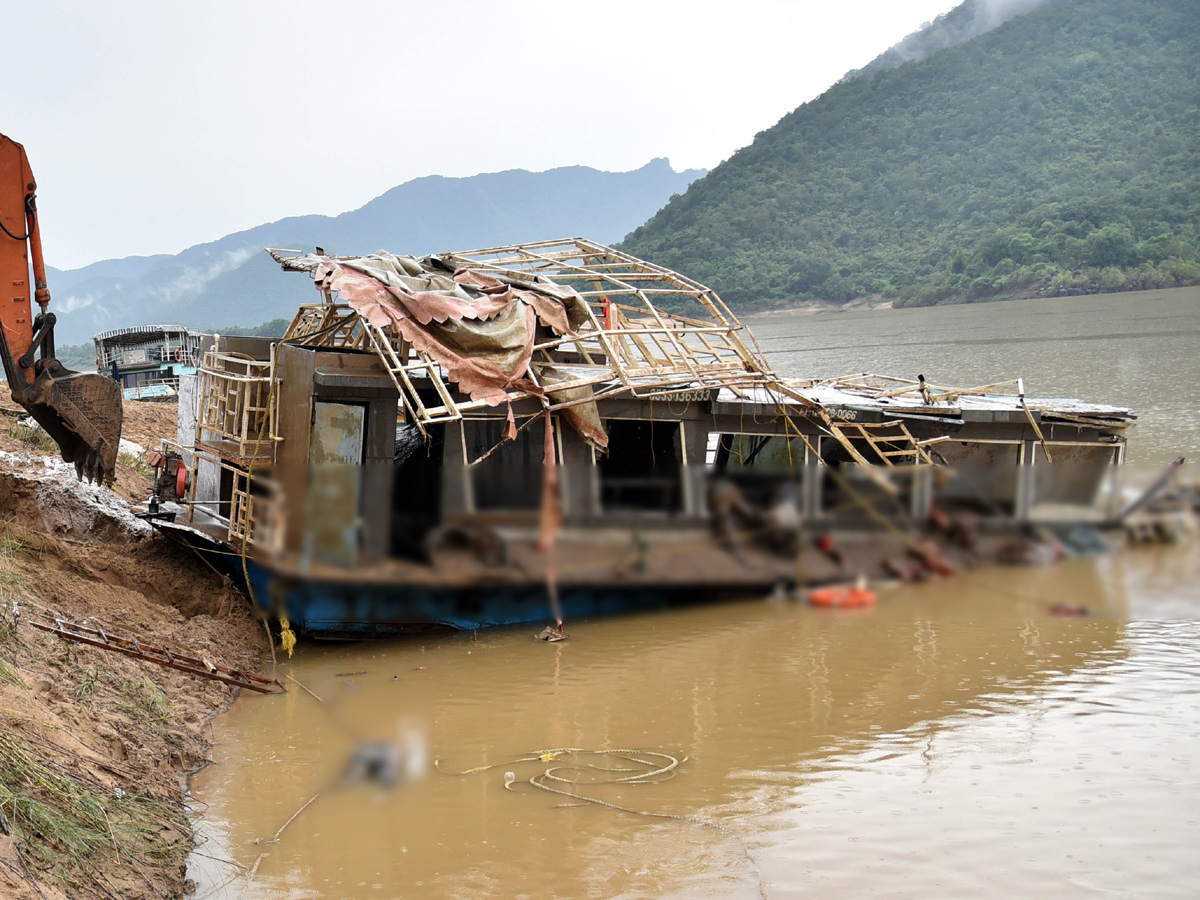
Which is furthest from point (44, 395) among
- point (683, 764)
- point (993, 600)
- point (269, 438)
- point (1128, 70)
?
point (1128, 70)

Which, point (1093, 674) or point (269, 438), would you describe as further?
point (269, 438)

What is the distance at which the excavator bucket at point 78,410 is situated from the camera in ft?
25.7

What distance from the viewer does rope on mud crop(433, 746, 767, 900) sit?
6.33 metres

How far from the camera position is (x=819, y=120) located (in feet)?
220

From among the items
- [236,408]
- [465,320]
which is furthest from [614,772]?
[236,408]

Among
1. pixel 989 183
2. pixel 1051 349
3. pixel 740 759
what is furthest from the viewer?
pixel 989 183

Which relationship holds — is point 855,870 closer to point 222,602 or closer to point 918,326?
point 222,602

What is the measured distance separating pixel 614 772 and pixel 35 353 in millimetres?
5493

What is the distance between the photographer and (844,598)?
3.75ft

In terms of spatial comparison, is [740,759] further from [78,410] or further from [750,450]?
[750,450]

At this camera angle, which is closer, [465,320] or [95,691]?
[95,691]

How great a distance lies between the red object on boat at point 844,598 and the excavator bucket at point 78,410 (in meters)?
7.86

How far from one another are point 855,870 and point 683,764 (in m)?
1.69

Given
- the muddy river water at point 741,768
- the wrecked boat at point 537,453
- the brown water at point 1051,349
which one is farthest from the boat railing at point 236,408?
the brown water at point 1051,349
